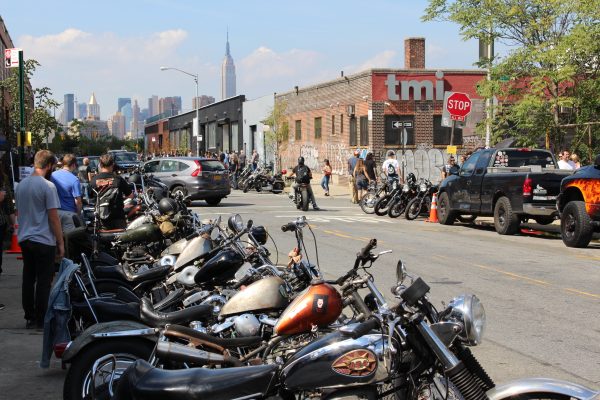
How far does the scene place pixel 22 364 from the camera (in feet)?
23.8

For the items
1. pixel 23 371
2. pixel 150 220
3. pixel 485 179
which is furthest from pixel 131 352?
pixel 485 179

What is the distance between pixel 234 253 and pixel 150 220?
442cm

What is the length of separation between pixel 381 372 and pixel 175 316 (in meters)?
2.04

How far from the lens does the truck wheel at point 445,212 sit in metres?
21.6

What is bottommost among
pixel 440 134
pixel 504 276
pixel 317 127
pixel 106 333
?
pixel 504 276

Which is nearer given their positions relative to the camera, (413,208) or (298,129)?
(413,208)

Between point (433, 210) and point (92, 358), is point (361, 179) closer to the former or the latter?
point (433, 210)

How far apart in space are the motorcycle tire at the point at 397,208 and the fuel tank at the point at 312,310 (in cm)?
1943

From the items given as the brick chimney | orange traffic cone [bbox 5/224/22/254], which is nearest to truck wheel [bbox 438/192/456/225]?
orange traffic cone [bbox 5/224/22/254]

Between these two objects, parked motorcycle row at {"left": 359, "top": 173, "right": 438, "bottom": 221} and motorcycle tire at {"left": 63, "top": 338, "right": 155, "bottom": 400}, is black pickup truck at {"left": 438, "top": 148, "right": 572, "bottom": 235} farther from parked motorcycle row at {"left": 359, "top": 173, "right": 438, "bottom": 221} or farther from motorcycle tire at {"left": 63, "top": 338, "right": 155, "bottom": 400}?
motorcycle tire at {"left": 63, "top": 338, "right": 155, "bottom": 400}

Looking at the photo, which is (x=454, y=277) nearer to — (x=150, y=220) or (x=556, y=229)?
(x=150, y=220)

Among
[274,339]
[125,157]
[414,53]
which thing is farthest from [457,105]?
[274,339]

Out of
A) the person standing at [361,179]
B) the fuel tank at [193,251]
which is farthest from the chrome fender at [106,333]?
the person standing at [361,179]

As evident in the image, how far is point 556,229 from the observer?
65.6 feet
